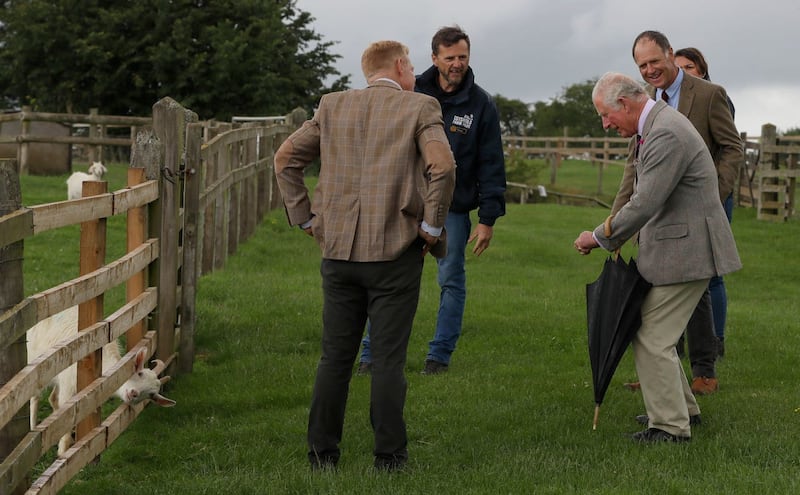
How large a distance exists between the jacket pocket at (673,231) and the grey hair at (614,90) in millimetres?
669

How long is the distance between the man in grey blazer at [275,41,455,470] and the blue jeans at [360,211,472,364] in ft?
7.51

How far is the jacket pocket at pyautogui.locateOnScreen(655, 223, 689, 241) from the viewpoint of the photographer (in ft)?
19.2

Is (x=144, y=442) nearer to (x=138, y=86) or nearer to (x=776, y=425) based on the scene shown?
(x=776, y=425)

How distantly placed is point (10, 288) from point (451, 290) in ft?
12.8

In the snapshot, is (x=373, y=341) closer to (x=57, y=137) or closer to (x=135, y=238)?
(x=135, y=238)

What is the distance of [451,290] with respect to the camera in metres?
7.88

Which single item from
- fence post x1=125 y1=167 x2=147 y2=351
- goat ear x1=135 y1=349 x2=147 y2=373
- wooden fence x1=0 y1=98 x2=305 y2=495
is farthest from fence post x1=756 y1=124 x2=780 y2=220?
goat ear x1=135 y1=349 x2=147 y2=373

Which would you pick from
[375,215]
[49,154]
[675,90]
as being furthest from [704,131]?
[49,154]

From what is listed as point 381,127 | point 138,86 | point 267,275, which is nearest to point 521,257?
point 267,275

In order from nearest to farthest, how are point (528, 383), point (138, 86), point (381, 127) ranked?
point (381, 127) < point (528, 383) < point (138, 86)

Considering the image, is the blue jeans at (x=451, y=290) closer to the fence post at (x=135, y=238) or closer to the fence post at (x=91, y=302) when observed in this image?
the fence post at (x=135, y=238)

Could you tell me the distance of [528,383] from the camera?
7578 mm

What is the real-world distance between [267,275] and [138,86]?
32067 millimetres

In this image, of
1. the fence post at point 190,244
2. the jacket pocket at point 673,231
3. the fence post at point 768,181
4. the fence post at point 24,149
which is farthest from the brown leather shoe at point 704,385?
the fence post at point 24,149
